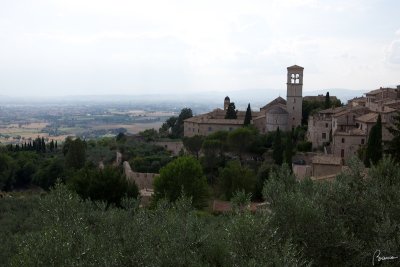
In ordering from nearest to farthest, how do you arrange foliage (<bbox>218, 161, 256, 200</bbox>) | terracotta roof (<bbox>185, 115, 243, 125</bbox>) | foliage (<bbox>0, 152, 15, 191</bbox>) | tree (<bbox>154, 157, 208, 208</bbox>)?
tree (<bbox>154, 157, 208, 208</bbox>)
foliage (<bbox>218, 161, 256, 200</bbox>)
foliage (<bbox>0, 152, 15, 191</bbox>)
terracotta roof (<bbox>185, 115, 243, 125</bbox>)

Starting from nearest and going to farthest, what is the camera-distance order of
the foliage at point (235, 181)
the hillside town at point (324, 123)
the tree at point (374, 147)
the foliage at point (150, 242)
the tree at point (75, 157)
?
the foliage at point (150, 242) → the tree at point (374, 147) → the foliage at point (235, 181) → the hillside town at point (324, 123) → the tree at point (75, 157)

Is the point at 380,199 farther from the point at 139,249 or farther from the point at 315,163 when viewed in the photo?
the point at 315,163

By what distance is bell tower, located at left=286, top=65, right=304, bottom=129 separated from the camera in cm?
5197

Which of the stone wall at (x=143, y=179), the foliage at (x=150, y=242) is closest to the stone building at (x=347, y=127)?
the stone wall at (x=143, y=179)

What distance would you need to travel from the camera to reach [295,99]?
5212 centimetres

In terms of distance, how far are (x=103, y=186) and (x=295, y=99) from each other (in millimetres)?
31692

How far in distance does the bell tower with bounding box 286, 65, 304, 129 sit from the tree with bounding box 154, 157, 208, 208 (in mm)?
25023

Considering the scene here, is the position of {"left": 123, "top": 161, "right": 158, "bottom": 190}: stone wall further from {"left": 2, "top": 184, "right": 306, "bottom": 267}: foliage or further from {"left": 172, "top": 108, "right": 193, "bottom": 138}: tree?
{"left": 2, "top": 184, "right": 306, "bottom": 267}: foliage

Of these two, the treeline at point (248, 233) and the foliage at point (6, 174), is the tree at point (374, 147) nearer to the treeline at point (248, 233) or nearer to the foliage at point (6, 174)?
the treeline at point (248, 233)

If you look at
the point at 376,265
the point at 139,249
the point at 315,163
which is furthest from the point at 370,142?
the point at 139,249

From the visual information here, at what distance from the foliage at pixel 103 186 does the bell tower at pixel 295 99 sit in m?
29.5

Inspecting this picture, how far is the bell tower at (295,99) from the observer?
51969 millimetres

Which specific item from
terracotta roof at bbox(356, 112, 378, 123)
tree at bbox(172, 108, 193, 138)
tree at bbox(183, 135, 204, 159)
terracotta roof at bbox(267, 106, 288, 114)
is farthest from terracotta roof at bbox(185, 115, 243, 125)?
terracotta roof at bbox(356, 112, 378, 123)

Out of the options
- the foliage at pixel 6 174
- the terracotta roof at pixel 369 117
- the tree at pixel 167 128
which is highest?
the terracotta roof at pixel 369 117
